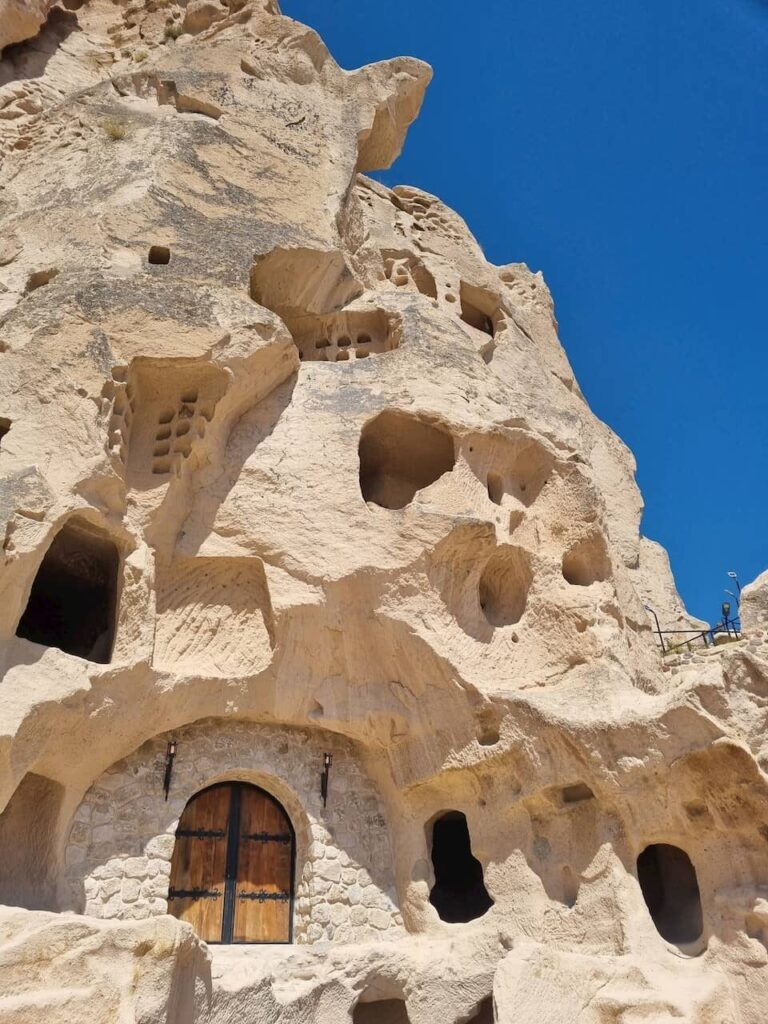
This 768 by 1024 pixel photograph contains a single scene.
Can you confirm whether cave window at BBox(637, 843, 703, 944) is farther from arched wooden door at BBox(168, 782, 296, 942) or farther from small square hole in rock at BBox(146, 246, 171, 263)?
small square hole in rock at BBox(146, 246, 171, 263)

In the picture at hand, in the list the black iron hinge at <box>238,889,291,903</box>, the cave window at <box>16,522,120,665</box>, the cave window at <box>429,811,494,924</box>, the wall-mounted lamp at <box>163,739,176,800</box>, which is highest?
the cave window at <box>16,522,120,665</box>

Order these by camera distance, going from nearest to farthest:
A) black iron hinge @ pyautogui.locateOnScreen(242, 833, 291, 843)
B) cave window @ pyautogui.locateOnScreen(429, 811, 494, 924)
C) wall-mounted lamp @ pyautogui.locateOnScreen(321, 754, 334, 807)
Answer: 1. black iron hinge @ pyautogui.locateOnScreen(242, 833, 291, 843)
2. wall-mounted lamp @ pyautogui.locateOnScreen(321, 754, 334, 807)
3. cave window @ pyautogui.locateOnScreen(429, 811, 494, 924)

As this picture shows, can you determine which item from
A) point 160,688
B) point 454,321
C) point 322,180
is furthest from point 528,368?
point 160,688

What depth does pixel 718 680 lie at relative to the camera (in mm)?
7242

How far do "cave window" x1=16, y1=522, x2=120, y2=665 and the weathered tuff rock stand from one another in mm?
38

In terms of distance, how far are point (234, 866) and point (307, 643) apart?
83.5 inches

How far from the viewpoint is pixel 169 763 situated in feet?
26.7

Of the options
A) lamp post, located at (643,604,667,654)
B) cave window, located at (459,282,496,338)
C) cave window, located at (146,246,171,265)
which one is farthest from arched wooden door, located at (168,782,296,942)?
cave window, located at (459,282,496,338)

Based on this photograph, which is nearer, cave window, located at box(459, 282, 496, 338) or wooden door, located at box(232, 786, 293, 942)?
wooden door, located at box(232, 786, 293, 942)

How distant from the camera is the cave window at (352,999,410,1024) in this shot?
26.6 ft

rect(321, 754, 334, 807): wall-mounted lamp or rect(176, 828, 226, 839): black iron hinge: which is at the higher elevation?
rect(321, 754, 334, 807): wall-mounted lamp

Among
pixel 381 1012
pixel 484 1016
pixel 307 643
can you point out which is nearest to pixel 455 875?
pixel 381 1012

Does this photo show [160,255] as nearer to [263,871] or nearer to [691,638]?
[263,871]

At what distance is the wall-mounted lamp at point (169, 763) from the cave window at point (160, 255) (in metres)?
4.84
